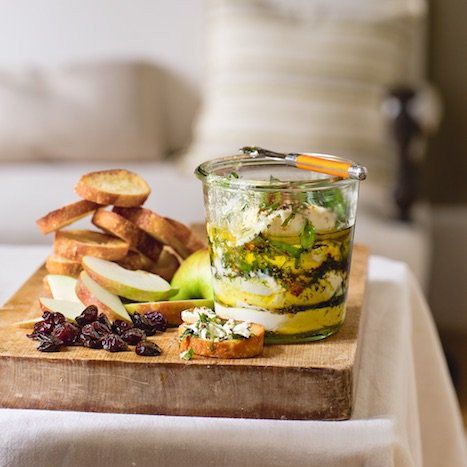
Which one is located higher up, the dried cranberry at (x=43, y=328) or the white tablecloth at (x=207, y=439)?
the dried cranberry at (x=43, y=328)

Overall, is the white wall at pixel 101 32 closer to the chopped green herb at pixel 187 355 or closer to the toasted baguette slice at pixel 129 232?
the toasted baguette slice at pixel 129 232

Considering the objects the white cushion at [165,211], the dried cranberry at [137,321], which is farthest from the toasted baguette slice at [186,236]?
the white cushion at [165,211]

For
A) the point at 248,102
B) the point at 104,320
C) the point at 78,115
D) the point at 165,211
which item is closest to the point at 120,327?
the point at 104,320

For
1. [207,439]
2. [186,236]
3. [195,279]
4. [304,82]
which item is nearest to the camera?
[207,439]

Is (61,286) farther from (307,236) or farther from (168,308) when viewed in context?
(307,236)

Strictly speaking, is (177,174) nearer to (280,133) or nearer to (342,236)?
(280,133)

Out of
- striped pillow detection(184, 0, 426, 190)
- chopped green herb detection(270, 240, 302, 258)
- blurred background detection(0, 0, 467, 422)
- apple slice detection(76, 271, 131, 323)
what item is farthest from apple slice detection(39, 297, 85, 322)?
striped pillow detection(184, 0, 426, 190)
